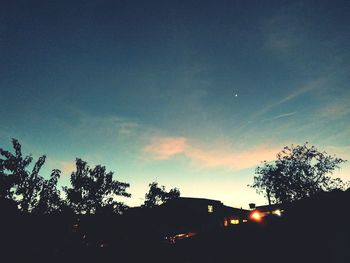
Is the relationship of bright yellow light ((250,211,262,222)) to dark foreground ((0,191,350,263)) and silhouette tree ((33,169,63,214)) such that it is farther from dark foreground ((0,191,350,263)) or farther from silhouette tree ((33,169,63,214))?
silhouette tree ((33,169,63,214))

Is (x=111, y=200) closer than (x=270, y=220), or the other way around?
(x=270, y=220)

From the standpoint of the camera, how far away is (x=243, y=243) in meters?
13.1

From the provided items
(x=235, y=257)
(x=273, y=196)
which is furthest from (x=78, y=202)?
(x=273, y=196)

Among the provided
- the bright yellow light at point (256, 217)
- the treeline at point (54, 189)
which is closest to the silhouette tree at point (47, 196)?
the treeline at point (54, 189)

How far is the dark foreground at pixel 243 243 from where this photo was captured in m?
12.2

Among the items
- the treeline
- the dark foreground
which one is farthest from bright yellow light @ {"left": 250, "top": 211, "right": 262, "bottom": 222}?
the treeline

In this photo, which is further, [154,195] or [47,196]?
[154,195]

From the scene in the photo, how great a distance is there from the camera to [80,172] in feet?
101

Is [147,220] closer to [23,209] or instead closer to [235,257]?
[23,209]

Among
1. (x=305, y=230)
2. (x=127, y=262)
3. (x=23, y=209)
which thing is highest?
(x=23, y=209)

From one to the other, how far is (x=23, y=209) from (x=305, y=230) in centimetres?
1912

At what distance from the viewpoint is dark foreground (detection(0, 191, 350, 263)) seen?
40.0 feet

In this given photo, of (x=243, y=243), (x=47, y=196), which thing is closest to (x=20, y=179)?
(x=47, y=196)

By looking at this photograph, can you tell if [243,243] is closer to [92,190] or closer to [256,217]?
[256,217]
